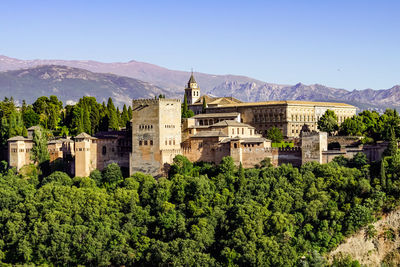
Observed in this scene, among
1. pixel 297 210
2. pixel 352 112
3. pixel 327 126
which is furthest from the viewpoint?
pixel 352 112

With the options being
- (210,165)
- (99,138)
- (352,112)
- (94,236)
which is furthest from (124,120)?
(352,112)

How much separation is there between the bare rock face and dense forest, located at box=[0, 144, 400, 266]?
96 cm

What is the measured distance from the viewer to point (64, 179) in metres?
57.1

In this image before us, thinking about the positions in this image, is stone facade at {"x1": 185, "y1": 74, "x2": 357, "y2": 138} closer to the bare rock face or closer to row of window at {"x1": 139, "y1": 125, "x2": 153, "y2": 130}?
row of window at {"x1": 139, "y1": 125, "x2": 153, "y2": 130}

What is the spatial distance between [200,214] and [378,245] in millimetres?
15652

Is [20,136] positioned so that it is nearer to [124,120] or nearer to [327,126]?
[124,120]

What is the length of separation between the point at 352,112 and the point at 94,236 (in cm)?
5476

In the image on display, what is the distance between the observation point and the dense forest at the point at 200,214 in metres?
45.1

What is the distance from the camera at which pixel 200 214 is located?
4906 centimetres

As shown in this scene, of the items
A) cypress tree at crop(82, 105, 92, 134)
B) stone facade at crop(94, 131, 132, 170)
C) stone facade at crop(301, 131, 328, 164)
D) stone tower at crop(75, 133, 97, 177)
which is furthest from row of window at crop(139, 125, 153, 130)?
stone facade at crop(301, 131, 328, 164)

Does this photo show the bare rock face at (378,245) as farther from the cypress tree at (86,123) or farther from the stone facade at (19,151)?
the cypress tree at (86,123)

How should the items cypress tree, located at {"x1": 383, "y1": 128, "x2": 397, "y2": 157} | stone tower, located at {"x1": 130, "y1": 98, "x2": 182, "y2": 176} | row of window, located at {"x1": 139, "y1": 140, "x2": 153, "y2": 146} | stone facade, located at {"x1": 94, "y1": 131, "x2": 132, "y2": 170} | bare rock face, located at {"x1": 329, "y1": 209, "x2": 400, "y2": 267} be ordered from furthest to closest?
1. stone facade, located at {"x1": 94, "y1": 131, "x2": 132, "y2": 170}
2. row of window, located at {"x1": 139, "y1": 140, "x2": 153, "y2": 146}
3. stone tower, located at {"x1": 130, "y1": 98, "x2": 182, "y2": 176}
4. cypress tree, located at {"x1": 383, "y1": 128, "x2": 397, "y2": 157}
5. bare rock face, located at {"x1": 329, "y1": 209, "x2": 400, "y2": 267}

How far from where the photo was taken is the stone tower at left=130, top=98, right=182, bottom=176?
56.6m

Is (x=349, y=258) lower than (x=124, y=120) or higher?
lower
